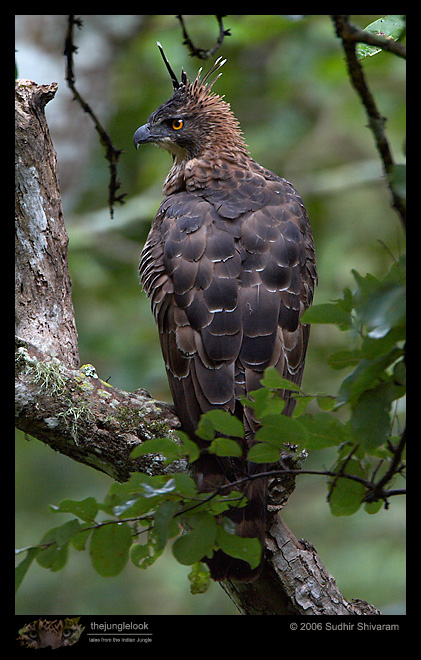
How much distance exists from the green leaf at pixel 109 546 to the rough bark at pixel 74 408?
117cm

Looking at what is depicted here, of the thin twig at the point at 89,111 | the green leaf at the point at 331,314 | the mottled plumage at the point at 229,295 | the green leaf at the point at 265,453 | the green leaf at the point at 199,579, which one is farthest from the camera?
the thin twig at the point at 89,111

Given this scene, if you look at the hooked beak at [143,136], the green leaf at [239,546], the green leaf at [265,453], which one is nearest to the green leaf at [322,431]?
the green leaf at [265,453]

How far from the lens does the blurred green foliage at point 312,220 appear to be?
22.4 ft

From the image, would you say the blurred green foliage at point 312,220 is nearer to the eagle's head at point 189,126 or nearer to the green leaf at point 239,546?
the eagle's head at point 189,126

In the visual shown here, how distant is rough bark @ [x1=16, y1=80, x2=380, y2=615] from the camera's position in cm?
332

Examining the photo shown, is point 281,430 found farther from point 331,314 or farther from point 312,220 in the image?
point 312,220

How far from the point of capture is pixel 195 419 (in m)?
3.42

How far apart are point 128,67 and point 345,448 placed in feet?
23.6

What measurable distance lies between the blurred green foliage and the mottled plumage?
8.09 feet

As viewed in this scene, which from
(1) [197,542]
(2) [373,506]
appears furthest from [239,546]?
(2) [373,506]

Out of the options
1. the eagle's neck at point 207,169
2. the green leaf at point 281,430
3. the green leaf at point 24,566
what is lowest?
the green leaf at point 24,566

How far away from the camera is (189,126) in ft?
15.8

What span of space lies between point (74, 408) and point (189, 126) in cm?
247

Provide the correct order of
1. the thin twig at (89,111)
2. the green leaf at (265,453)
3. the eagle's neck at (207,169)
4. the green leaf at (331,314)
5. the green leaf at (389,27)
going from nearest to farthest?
the green leaf at (331,314) < the green leaf at (265,453) < the green leaf at (389,27) < the thin twig at (89,111) < the eagle's neck at (207,169)
